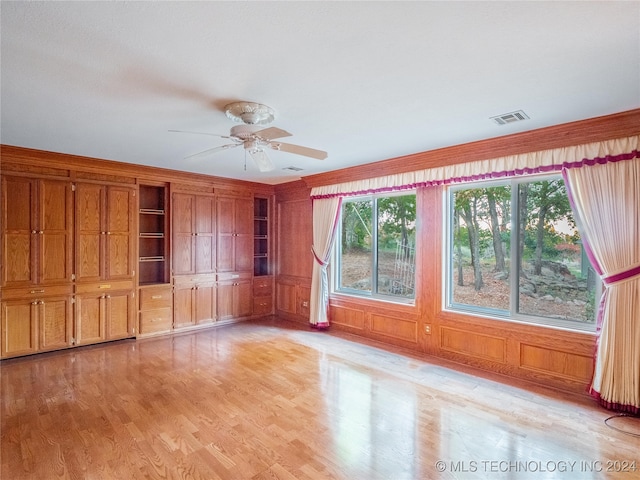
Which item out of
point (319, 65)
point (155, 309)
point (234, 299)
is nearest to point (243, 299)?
point (234, 299)

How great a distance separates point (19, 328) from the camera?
13.3 ft

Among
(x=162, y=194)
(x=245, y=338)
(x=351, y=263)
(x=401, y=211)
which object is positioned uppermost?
(x=162, y=194)

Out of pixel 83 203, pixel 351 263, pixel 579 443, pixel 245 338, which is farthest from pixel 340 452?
pixel 83 203

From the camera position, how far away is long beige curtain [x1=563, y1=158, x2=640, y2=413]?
279cm

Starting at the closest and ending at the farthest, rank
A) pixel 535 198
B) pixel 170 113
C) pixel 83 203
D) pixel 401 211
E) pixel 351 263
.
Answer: pixel 170 113 → pixel 535 198 → pixel 83 203 → pixel 401 211 → pixel 351 263

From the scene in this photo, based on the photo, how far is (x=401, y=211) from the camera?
15.6 feet

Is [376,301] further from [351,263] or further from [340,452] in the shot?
[340,452]

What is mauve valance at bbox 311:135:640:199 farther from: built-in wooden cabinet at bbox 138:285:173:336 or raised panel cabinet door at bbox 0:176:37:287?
raised panel cabinet door at bbox 0:176:37:287

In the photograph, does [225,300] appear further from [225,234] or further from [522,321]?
[522,321]

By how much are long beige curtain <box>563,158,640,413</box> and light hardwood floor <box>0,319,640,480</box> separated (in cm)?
30

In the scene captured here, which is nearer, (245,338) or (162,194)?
(245,338)

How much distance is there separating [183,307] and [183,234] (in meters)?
1.19

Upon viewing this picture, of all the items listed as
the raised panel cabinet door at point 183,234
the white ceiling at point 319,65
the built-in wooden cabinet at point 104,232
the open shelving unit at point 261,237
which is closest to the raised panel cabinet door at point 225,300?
the raised panel cabinet door at point 183,234

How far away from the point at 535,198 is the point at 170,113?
12.2ft
